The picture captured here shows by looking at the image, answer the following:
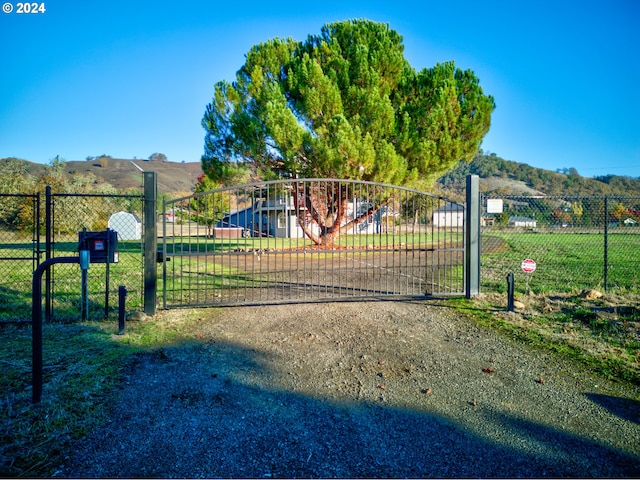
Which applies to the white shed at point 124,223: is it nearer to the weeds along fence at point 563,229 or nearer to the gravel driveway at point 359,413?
the weeds along fence at point 563,229

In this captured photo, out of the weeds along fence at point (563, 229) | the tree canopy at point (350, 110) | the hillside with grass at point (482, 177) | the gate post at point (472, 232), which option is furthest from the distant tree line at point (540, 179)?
the gate post at point (472, 232)

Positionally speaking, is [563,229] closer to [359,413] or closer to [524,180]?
[359,413]

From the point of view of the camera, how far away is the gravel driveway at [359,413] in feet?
9.04

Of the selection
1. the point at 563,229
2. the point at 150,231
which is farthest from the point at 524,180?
the point at 150,231

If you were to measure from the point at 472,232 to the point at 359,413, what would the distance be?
5421mm

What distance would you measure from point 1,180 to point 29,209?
768 centimetres

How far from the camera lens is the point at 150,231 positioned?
6617mm

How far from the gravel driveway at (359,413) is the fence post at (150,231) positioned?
63.3 inches

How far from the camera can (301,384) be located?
13.6ft

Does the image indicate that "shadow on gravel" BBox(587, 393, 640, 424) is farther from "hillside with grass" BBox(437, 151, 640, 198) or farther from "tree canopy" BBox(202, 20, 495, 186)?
"hillside with grass" BBox(437, 151, 640, 198)

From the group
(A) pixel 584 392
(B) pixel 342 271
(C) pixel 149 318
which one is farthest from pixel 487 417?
(B) pixel 342 271

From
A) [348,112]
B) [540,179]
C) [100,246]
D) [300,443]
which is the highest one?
[540,179]

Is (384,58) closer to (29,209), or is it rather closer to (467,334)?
(467,334)

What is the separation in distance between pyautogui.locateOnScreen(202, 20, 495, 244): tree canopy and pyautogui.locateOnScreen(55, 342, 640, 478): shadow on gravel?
11.7 metres
